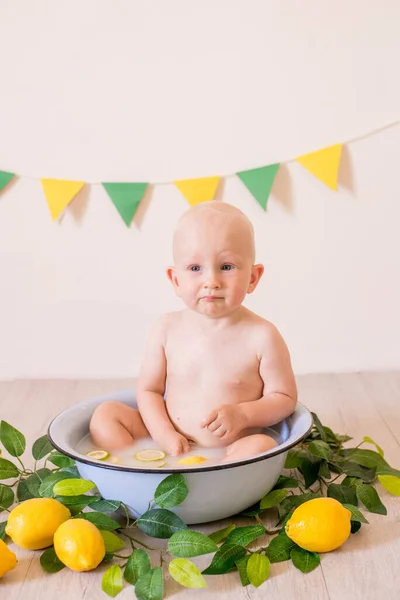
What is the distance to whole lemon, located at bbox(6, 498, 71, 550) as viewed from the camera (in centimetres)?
101

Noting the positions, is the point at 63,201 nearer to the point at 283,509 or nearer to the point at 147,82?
the point at 147,82

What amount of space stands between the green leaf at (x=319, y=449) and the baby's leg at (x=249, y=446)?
0.12 m

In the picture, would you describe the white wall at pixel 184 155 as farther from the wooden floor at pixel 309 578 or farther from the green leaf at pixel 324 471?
the green leaf at pixel 324 471

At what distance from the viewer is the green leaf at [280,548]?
99cm

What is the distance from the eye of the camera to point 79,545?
3.13 feet

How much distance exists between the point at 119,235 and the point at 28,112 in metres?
0.42

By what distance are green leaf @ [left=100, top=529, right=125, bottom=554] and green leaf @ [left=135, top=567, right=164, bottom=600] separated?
8cm

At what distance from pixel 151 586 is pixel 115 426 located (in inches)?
14.3

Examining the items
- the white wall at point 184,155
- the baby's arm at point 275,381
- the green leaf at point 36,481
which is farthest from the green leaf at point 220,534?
the white wall at point 184,155

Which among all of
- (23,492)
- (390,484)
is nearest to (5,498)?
(23,492)

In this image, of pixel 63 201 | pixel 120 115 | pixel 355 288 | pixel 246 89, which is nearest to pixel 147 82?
pixel 120 115

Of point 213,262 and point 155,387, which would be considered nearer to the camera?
point 213,262

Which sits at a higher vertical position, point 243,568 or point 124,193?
point 124,193

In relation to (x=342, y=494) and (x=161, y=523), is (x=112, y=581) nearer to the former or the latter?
(x=161, y=523)
